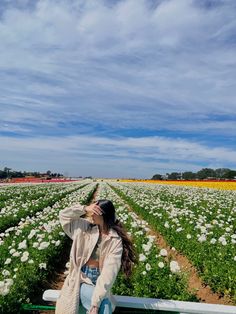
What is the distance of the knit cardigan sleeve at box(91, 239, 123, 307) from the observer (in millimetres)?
4117

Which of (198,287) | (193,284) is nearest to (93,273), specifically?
(198,287)

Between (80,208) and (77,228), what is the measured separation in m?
0.21

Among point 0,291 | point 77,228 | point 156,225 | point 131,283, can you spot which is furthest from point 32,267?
point 156,225

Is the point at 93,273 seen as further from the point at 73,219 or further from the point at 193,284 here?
the point at 193,284

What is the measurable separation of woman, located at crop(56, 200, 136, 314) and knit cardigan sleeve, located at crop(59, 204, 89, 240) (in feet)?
0.03

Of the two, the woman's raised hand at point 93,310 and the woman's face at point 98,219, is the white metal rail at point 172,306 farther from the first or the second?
the woman's face at point 98,219

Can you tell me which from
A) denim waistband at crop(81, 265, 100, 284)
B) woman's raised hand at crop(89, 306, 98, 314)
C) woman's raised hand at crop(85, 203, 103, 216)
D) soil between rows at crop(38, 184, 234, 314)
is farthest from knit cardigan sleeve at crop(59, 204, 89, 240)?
soil between rows at crop(38, 184, 234, 314)

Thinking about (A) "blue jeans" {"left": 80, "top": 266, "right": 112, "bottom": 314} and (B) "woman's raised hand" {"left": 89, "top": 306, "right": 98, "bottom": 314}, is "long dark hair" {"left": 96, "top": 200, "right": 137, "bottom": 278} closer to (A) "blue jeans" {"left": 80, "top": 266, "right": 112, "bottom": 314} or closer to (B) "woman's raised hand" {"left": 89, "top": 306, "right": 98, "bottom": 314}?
(A) "blue jeans" {"left": 80, "top": 266, "right": 112, "bottom": 314}

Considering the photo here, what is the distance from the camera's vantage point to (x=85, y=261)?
4438 mm

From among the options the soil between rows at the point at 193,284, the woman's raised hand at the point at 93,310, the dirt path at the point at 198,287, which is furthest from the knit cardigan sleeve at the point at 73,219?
the dirt path at the point at 198,287

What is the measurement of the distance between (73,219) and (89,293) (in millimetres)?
794

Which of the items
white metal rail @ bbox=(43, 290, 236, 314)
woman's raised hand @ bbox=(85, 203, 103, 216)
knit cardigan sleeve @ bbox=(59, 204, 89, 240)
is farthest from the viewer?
white metal rail @ bbox=(43, 290, 236, 314)

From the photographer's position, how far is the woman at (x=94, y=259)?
13.9 ft

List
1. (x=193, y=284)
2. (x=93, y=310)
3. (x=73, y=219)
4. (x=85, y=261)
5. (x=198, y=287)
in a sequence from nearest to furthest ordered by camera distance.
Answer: (x=93, y=310) → (x=85, y=261) → (x=73, y=219) → (x=198, y=287) → (x=193, y=284)
